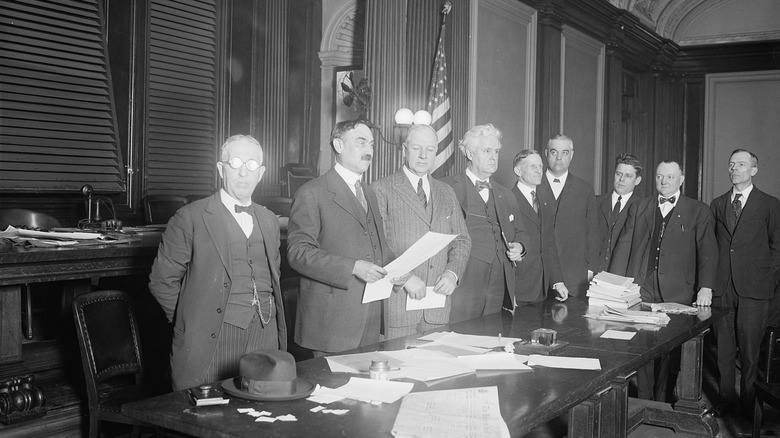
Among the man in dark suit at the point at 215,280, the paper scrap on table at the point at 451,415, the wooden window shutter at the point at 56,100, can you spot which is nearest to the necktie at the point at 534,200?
the man in dark suit at the point at 215,280

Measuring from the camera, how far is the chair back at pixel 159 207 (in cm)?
619

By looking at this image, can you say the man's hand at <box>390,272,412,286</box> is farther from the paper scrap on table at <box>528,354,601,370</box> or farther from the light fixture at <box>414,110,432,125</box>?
the light fixture at <box>414,110,432,125</box>

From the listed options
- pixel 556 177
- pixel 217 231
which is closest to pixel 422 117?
pixel 556 177

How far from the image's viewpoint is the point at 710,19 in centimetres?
1222

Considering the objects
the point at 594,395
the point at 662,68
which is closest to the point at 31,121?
the point at 594,395

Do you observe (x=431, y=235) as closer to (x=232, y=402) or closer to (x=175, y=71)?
(x=232, y=402)

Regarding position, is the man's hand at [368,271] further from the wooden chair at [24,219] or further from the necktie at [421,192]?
the wooden chair at [24,219]

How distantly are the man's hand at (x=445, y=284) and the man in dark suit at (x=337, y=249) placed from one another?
28 cm

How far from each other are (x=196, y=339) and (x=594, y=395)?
1.43 meters

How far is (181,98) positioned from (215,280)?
434 centimetres

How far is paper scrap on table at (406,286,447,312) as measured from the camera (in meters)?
3.33

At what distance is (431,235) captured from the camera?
300cm

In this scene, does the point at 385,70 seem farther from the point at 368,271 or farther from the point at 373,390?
the point at 373,390

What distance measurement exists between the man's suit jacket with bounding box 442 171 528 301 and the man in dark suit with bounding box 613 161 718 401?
3.63ft
